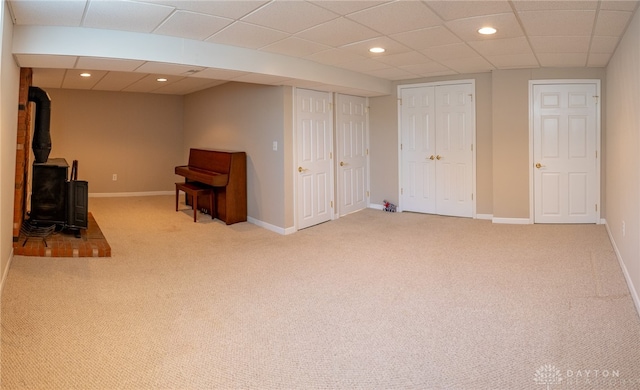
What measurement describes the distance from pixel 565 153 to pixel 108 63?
5497 millimetres

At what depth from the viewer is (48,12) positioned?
317cm

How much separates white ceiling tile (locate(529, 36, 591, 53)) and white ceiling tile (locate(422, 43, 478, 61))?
2.00ft

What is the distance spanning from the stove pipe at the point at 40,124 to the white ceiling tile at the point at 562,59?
546 centimetres

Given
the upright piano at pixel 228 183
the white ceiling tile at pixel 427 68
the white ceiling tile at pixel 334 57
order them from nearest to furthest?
the white ceiling tile at pixel 334 57, the white ceiling tile at pixel 427 68, the upright piano at pixel 228 183

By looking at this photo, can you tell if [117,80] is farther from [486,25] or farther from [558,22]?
[558,22]

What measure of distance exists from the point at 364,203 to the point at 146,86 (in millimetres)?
4403

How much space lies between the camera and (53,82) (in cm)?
725

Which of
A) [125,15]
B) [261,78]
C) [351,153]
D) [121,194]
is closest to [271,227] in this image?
[351,153]

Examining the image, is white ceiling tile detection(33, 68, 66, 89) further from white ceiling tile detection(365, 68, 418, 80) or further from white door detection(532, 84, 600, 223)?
white door detection(532, 84, 600, 223)

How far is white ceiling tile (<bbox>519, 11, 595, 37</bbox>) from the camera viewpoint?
331cm

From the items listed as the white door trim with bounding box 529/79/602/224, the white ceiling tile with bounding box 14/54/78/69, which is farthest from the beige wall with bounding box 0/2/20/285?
the white door trim with bounding box 529/79/602/224

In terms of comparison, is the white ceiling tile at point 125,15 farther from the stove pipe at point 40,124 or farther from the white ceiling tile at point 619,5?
the white ceiling tile at point 619,5

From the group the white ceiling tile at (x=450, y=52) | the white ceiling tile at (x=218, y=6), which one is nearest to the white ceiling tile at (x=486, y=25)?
the white ceiling tile at (x=450, y=52)

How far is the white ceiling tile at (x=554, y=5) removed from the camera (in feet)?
9.99
